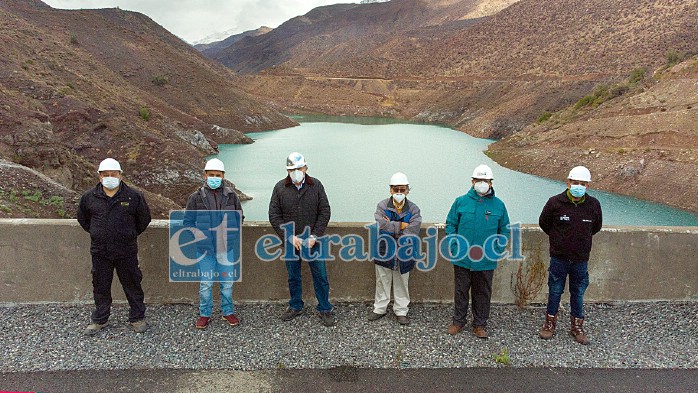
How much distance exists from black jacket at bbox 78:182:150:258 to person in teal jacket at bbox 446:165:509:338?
3.24 m

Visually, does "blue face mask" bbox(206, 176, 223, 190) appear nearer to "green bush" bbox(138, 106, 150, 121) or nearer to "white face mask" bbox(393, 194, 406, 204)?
"white face mask" bbox(393, 194, 406, 204)

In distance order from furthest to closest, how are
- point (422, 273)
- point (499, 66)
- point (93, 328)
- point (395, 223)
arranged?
point (499, 66)
point (422, 273)
point (395, 223)
point (93, 328)

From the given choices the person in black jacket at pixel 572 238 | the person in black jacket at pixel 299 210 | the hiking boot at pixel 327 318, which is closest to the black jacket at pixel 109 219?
the person in black jacket at pixel 299 210

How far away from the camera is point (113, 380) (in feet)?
13.8

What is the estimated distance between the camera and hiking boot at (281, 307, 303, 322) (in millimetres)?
5414

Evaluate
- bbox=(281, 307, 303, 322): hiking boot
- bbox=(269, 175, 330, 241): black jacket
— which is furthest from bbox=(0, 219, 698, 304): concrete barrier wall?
bbox=(269, 175, 330, 241): black jacket

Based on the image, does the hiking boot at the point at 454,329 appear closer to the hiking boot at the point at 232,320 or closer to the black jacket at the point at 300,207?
the black jacket at the point at 300,207

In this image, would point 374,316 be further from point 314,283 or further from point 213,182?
point 213,182

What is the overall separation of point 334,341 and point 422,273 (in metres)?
1.50

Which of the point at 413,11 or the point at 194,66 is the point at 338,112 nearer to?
the point at 194,66

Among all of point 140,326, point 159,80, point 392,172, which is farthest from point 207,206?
point 159,80

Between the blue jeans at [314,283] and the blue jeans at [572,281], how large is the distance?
233 cm

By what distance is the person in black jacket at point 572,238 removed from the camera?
492 centimetres

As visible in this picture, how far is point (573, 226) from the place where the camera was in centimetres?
493
